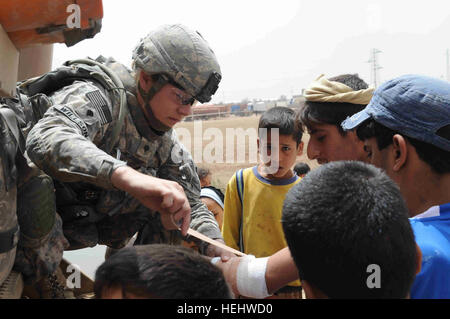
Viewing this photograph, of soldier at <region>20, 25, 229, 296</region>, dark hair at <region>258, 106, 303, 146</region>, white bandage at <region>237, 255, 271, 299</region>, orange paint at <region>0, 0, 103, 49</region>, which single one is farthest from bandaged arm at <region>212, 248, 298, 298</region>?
dark hair at <region>258, 106, 303, 146</region>

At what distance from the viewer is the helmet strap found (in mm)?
2596

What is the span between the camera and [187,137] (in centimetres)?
2427

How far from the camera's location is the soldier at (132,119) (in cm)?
223

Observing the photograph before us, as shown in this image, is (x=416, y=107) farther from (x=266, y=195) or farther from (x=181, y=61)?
(x=266, y=195)

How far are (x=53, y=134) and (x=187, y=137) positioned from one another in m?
22.5

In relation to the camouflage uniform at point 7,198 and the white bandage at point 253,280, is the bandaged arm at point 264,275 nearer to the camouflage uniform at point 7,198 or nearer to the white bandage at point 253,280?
the white bandage at point 253,280

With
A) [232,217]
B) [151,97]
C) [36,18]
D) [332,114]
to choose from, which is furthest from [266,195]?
[36,18]

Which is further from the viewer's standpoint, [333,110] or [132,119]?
[333,110]

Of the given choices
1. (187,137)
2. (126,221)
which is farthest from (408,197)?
(187,137)

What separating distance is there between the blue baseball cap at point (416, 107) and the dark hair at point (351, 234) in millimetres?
534

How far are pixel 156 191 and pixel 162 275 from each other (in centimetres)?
47

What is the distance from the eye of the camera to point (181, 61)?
254 centimetres

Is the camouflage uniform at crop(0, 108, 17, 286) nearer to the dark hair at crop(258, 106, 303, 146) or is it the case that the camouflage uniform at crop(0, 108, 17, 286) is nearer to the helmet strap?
the helmet strap

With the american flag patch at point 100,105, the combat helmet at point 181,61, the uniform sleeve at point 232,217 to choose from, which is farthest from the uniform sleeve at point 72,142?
the uniform sleeve at point 232,217
